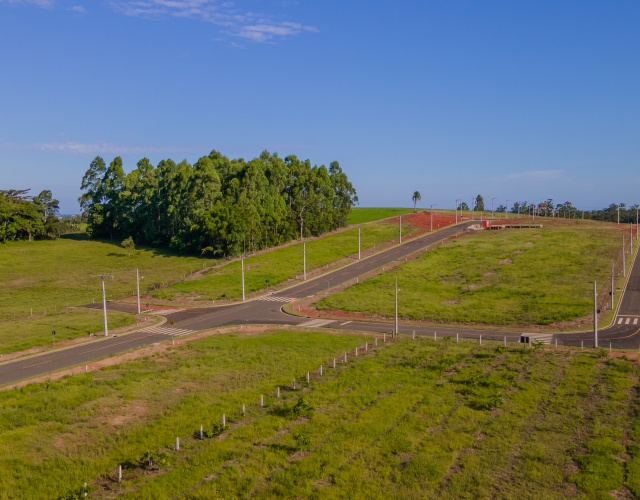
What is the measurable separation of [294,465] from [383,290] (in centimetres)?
6787

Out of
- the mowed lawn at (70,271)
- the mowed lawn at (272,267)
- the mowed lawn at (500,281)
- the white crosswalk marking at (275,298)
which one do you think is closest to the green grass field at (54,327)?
the mowed lawn at (70,271)

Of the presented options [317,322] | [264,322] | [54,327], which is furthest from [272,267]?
[54,327]

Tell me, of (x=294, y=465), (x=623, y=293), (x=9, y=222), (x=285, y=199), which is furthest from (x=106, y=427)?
(x=9, y=222)

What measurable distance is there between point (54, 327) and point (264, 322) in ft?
92.8

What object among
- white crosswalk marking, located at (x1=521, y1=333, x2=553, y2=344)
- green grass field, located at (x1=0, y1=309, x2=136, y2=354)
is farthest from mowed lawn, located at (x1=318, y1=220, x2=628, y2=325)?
green grass field, located at (x1=0, y1=309, x2=136, y2=354)

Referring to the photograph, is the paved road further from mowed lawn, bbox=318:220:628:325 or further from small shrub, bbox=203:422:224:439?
small shrub, bbox=203:422:224:439

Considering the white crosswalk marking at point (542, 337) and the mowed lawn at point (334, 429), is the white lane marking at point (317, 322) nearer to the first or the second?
the mowed lawn at point (334, 429)

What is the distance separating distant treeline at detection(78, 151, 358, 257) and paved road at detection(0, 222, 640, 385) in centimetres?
3212

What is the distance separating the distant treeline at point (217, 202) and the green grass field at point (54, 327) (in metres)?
47.4

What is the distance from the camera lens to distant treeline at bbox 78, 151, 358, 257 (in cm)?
12775

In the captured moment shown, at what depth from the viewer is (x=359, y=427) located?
33.3 m

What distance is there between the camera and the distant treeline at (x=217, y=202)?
127750 mm

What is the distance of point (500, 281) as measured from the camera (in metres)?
97.1

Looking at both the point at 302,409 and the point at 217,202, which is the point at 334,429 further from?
the point at 217,202
